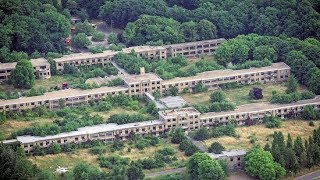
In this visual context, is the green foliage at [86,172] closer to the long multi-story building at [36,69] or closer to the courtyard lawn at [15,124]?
the courtyard lawn at [15,124]

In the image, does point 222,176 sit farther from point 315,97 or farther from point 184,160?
point 315,97

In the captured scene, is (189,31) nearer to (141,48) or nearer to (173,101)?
(141,48)

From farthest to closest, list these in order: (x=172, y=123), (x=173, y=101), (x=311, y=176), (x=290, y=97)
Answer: (x=173, y=101)
(x=290, y=97)
(x=172, y=123)
(x=311, y=176)

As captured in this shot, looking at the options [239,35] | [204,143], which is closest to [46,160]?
[204,143]

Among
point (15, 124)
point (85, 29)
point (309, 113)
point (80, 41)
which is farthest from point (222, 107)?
point (85, 29)

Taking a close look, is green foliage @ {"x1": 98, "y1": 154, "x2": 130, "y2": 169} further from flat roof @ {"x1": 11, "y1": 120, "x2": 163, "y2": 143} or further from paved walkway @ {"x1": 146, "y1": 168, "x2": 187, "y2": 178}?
flat roof @ {"x1": 11, "y1": 120, "x2": 163, "y2": 143}

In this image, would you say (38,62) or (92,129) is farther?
(38,62)
